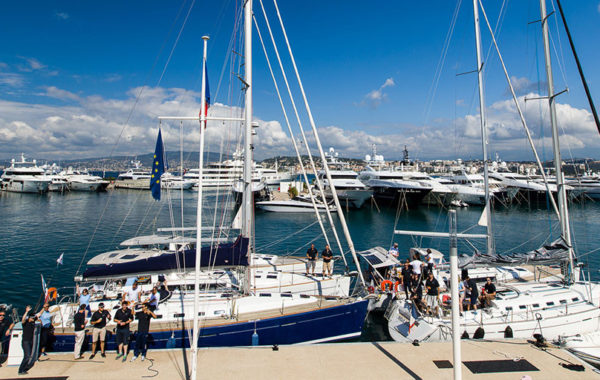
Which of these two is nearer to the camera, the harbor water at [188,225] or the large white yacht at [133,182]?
the harbor water at [188,225]

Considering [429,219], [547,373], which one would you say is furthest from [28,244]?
[429,219]

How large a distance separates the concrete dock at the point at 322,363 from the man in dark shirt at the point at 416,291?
3312mm

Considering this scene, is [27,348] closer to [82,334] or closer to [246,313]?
[82,334]

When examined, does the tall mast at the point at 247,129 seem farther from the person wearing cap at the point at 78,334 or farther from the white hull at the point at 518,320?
the white hull at the point at 518,320

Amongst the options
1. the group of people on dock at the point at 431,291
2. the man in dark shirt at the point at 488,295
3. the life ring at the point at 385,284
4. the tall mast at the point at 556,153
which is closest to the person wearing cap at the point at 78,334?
the group of people on dock at the point at 431,291

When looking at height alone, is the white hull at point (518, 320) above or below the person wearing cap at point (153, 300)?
below

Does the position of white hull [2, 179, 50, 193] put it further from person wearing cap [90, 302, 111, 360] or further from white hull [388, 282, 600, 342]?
white hull [388, 282, 600, 342]

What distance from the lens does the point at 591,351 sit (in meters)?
11.2

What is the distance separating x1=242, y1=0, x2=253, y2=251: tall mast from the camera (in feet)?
43.3

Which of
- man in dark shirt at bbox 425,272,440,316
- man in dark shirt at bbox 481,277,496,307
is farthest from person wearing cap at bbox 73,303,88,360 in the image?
man in dark shirt at bbox 481,277,496,307

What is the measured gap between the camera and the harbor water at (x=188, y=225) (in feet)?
73.5

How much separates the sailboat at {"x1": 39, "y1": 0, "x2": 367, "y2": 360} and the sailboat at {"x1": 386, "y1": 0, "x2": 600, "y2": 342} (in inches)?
71.2

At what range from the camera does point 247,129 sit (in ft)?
43.5

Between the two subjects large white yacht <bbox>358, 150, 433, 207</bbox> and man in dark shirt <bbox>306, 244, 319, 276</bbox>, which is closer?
man in dark shirt <bbox>306, 244, 319, 276</bbox>
